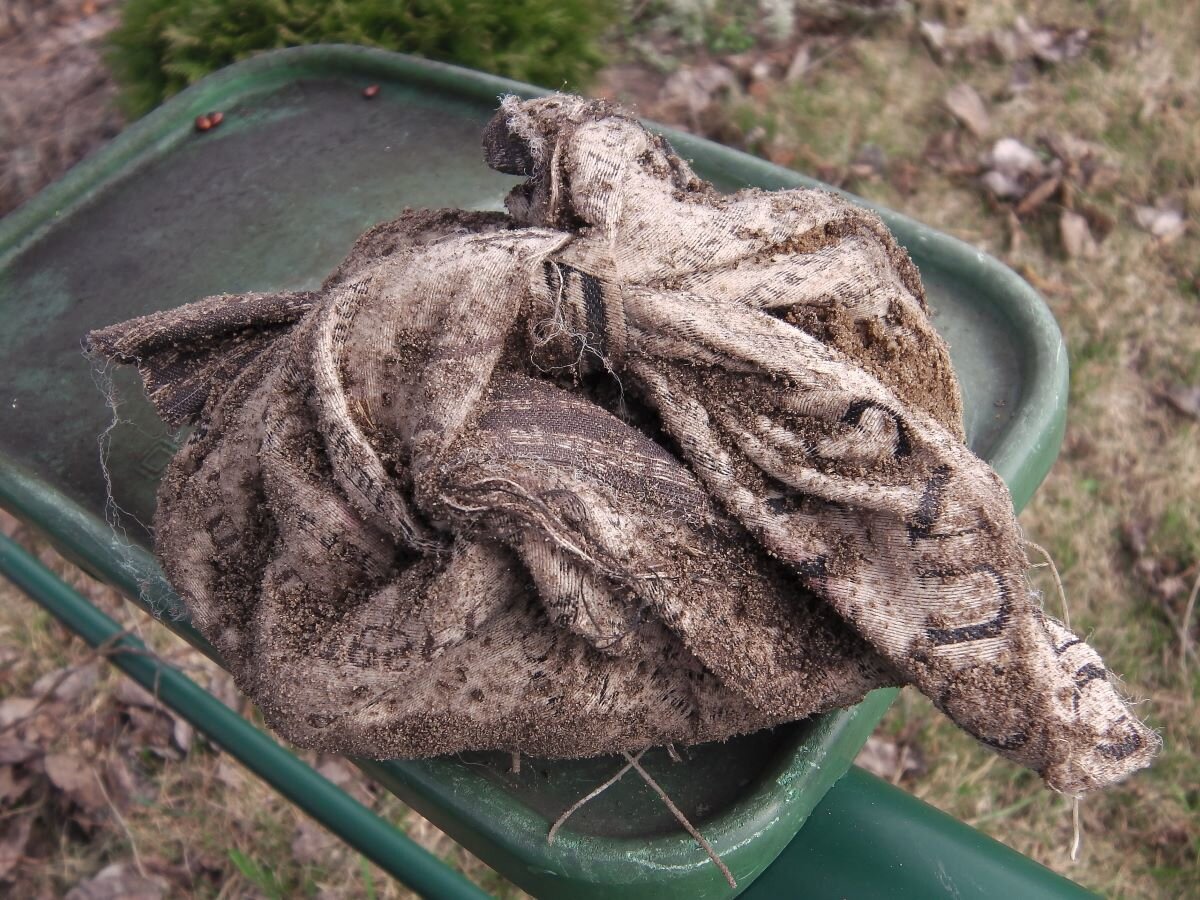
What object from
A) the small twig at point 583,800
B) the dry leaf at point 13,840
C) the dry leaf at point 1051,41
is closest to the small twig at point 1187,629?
the small twig at point 583,800

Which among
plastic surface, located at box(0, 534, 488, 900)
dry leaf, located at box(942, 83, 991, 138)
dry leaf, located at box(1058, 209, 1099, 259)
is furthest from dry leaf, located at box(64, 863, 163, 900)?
dry leaf, located at box(942, 83, 991, 138)

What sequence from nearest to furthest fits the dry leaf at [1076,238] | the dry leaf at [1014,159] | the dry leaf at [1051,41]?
the dry leaf at [1076,238]
the dry leaf at [1014,159]
the dry leaf at [1051,41]

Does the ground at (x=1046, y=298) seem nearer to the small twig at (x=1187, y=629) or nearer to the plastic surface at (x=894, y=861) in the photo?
the small twig at (x=1187, y=629)

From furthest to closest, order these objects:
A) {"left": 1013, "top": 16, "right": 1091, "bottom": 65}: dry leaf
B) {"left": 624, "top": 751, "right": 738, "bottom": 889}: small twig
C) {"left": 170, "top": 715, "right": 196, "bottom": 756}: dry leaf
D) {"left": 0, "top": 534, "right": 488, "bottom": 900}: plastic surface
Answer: {"left": 1013, "top": 16, "right": 1091, "bottom": 65}: dry leaf → {"left": 170, "top": 715, "right": 196, "bottom": 756}: dry leaf → {"left": 0, "top": 534, "right": 488, "bottom": 900}: plastic surface → {"left": 624, "top": 751, "right": 738, "bottom": 889}: small twig

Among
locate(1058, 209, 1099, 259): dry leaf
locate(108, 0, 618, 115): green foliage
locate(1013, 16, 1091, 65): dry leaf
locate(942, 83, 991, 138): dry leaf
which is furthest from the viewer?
locate(1013, 16, 1091, 65): dry leaf

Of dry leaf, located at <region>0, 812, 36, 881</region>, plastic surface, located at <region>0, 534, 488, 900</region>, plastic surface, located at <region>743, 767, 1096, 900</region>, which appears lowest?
dry leaf, located at <region>0, 812, 36, 881</region>

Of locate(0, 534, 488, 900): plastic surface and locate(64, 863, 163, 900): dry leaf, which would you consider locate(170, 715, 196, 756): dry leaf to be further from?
locate(0, 534, 488, 900): plastic surface

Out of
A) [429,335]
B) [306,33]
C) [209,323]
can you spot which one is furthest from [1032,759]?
[306,33]

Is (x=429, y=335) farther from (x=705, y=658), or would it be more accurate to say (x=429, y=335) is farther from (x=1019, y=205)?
(x=1019, y=205)
